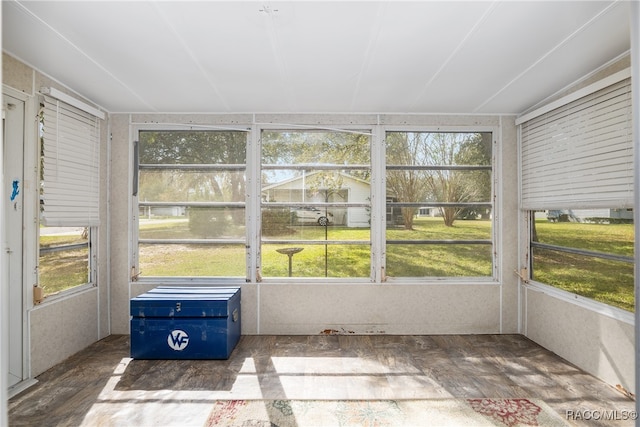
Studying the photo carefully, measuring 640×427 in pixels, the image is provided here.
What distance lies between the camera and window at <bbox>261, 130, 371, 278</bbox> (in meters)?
4.26

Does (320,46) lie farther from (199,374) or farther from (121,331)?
(121,331)

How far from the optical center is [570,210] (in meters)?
3.70

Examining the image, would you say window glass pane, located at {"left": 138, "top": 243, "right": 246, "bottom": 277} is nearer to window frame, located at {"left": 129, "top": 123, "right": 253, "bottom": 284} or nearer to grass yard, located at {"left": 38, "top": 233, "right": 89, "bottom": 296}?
window frame, located at {"left": 129, "top": 123, "right": 253, "bottom": 284}

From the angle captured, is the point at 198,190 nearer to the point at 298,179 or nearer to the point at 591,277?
the point at 298,179

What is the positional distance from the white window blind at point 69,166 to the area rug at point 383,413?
2.41 meters

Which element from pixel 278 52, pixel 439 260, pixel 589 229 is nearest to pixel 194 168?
pixel 278 52

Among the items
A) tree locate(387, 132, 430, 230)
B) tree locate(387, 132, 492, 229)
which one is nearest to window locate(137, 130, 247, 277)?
tree locate(387, 132, 430, 230)

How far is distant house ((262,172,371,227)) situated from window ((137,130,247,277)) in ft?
2.15

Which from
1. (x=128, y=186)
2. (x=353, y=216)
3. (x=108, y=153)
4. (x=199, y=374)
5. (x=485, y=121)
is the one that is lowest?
(x=199, y=374)

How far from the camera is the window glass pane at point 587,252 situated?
328 centimetres

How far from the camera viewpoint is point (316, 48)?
2.66 metres

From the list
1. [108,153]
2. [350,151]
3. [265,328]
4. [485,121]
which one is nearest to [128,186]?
[108,153]

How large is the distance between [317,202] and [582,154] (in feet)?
8.93

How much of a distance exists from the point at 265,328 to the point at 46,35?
11.1ft
